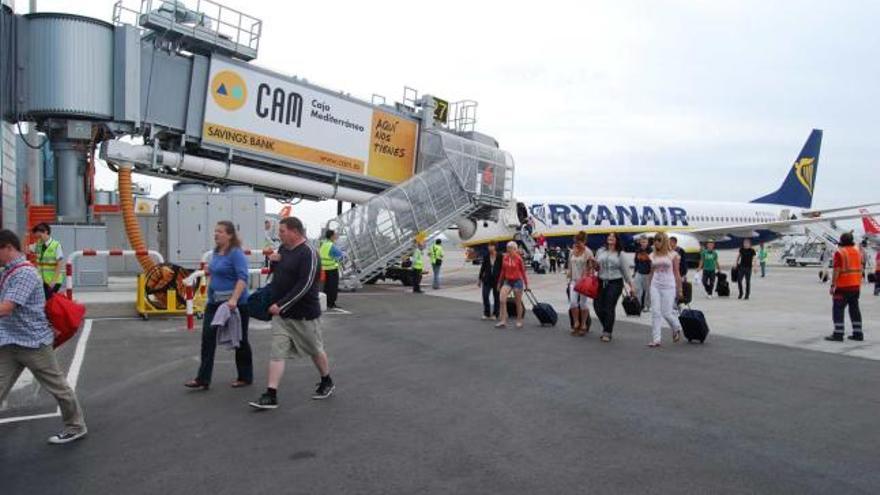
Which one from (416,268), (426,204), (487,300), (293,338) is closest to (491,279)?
(487,300)

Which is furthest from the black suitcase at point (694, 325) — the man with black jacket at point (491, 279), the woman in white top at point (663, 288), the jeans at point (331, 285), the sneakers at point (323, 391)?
the jeans at point (331, 285)

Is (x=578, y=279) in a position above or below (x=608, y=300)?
above

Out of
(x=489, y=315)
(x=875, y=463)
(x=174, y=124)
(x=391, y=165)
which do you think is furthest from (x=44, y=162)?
(x=875, y=463)

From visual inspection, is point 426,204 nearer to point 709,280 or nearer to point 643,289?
point 643,289

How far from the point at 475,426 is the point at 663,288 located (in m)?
5.07

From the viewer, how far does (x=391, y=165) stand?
67.7 feet

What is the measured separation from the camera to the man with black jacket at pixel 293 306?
5.86 meters

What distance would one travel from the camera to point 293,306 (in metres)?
5.91

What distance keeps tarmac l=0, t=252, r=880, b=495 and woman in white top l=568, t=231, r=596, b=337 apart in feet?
2.88

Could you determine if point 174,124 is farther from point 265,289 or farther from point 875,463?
point 875,463

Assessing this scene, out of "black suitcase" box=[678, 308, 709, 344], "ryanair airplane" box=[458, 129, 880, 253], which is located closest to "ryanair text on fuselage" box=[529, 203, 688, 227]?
"ryanair airplane" box=[458, 129, 880, 253]

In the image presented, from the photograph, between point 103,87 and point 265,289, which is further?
point 103,87

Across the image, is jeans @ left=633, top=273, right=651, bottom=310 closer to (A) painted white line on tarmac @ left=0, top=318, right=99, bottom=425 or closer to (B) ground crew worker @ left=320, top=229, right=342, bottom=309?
(B) ground crew worker @ left=320, top=229, right=342, bottom=309

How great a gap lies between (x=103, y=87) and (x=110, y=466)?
480 inches
